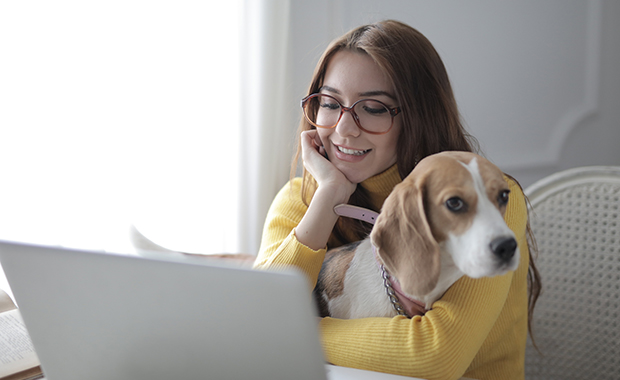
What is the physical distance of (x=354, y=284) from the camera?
103cm

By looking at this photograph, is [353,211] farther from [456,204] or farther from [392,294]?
[456,204]

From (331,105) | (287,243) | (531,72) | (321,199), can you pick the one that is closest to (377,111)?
(331,105)

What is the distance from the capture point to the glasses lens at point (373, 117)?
113 cm

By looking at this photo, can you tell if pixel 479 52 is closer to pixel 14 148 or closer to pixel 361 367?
pixel 361 367

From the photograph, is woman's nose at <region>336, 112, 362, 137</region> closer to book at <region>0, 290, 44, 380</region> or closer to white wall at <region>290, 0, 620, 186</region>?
book at <region>0, 290, 44, 380</region>

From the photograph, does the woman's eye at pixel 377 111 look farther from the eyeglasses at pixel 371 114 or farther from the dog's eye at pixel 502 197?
the dog's eye at pixel 502 197

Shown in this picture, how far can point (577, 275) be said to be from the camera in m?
1.48

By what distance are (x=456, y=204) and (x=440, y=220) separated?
0.14 ft

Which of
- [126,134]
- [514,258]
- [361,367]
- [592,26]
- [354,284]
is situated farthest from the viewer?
[592,26]

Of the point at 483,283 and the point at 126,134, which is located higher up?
the point at 126,134

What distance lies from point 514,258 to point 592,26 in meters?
1.95

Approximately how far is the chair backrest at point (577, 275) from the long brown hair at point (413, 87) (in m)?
0.43

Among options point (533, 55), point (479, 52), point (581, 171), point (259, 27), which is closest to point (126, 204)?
point (259, 27)

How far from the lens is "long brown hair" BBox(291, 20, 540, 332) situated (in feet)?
3.62
